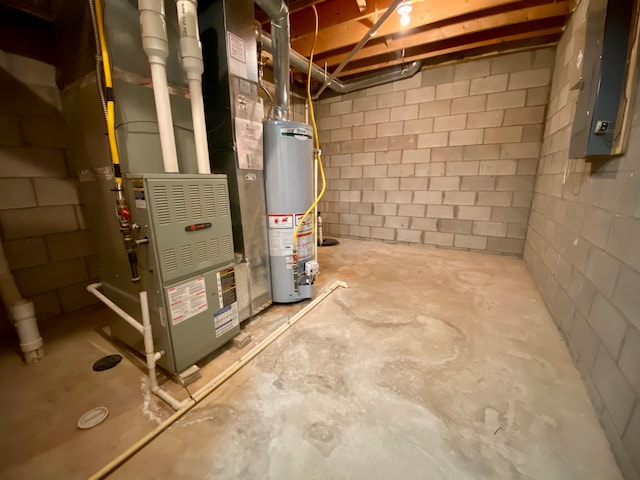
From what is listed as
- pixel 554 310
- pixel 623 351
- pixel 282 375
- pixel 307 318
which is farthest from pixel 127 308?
pixel 554 310

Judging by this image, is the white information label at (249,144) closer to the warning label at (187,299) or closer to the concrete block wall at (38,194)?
the warning label at (187,299)

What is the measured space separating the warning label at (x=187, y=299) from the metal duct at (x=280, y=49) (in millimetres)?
1323

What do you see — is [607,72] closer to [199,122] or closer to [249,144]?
[249,144]

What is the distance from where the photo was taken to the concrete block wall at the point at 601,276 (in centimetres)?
99

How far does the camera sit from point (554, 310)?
1.84 m

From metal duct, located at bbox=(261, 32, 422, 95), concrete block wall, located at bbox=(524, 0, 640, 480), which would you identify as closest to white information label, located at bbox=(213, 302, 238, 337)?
concrete block wall, located at bbox=(524, 0, 640, 480)

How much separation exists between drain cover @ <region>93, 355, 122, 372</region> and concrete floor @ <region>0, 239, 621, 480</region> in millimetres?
43

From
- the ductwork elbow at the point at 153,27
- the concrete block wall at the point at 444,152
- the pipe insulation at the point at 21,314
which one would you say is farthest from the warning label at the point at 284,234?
the concrete block wall at the point at 444,152

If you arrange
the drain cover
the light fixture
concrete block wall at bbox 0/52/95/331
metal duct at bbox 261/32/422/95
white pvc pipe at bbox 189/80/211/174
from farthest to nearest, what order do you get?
1. metal duct at bbox 261/32/422/95
2. the light fixture
3. concrete block wall at bbox 0/52/95/331
4. the drain cover
5. white pvc pipe at bbox 189/80/211/174

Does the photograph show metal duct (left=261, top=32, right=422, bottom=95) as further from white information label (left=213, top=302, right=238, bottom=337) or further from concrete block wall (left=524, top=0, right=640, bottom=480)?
white information label (left=213, top=302, right=238, bottom=337)

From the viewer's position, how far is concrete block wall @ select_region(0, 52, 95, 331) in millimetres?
1703

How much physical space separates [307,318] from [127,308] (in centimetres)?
113

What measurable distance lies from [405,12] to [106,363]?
3476 millimetres

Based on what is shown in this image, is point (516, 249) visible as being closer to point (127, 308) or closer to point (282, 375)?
point (282, 375)
